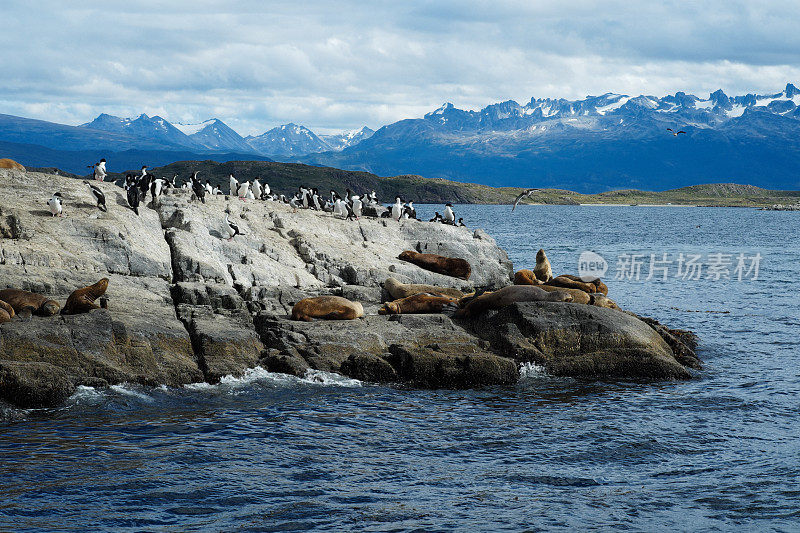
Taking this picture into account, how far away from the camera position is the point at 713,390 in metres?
19.8

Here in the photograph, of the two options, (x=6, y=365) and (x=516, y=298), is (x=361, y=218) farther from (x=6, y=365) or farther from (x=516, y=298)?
(x=6, y=365)

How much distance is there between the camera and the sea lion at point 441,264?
31.0 metres

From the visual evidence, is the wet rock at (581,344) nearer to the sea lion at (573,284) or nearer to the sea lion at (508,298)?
the sea lion at (508,298)

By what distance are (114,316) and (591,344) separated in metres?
13.0

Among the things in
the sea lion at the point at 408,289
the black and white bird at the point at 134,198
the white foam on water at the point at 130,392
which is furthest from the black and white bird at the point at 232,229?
the white foam on water at the point at 130,392

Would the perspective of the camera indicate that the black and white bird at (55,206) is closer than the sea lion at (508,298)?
No

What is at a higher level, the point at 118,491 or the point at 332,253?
the point at 332,253

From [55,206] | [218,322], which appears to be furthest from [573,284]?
[55,206]

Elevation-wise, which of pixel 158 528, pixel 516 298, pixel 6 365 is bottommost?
pixel 158 528

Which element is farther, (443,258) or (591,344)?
(443,258)

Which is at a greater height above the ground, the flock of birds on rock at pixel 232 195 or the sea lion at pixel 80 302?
the flock of birds on rock at pixel 232 195

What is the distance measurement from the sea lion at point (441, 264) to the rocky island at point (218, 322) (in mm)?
3026

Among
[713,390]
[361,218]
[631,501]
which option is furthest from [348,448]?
[361,218]

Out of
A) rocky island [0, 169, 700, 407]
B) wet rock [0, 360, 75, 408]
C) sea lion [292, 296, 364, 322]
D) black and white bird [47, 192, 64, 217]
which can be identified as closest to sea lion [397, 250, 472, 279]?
rocky island [0, 169, 700, 407]
